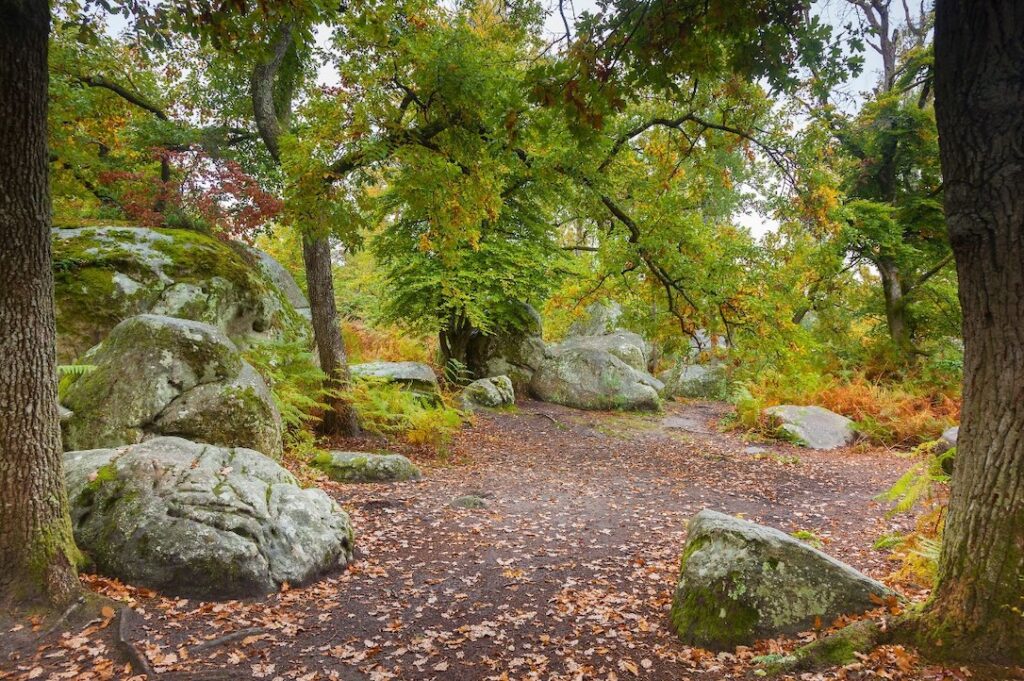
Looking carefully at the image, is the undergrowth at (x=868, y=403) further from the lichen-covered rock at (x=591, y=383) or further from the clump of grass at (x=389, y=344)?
the clump of grass at (x=389, y=344)

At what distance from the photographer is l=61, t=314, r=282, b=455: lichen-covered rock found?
6.07m

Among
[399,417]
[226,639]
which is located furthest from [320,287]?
[226,639]

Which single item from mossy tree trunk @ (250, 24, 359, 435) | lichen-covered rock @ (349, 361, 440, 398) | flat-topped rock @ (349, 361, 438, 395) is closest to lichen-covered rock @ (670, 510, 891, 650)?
mossy tree trunk @ (250, 24, 359, 435)

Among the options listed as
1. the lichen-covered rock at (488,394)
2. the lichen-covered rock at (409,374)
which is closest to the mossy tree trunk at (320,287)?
the lichen-covered rock at (409,374)

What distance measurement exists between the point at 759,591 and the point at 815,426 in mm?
9653

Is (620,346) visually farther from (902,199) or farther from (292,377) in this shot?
(292,377)

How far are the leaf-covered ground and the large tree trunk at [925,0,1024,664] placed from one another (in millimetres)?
378

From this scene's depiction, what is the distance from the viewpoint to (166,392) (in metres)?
6.40

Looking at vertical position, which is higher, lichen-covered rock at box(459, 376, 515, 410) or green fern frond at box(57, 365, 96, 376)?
green fern frond at box(57, 365, 96, 376)

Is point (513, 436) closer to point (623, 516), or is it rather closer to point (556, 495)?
point (556, 495)

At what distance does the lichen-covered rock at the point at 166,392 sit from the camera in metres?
→ 6.07

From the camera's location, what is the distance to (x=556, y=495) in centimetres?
793

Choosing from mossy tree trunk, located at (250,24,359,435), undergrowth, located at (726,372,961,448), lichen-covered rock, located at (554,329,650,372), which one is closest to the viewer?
mossy tree trunk, located at (250,24,359,435)

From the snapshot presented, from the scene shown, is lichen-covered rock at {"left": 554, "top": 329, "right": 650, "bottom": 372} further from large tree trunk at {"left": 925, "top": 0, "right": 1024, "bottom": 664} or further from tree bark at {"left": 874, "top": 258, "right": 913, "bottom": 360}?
large tree trunk at {"left": 925, "top": 0, "right": 1024, "bottom": 664}
